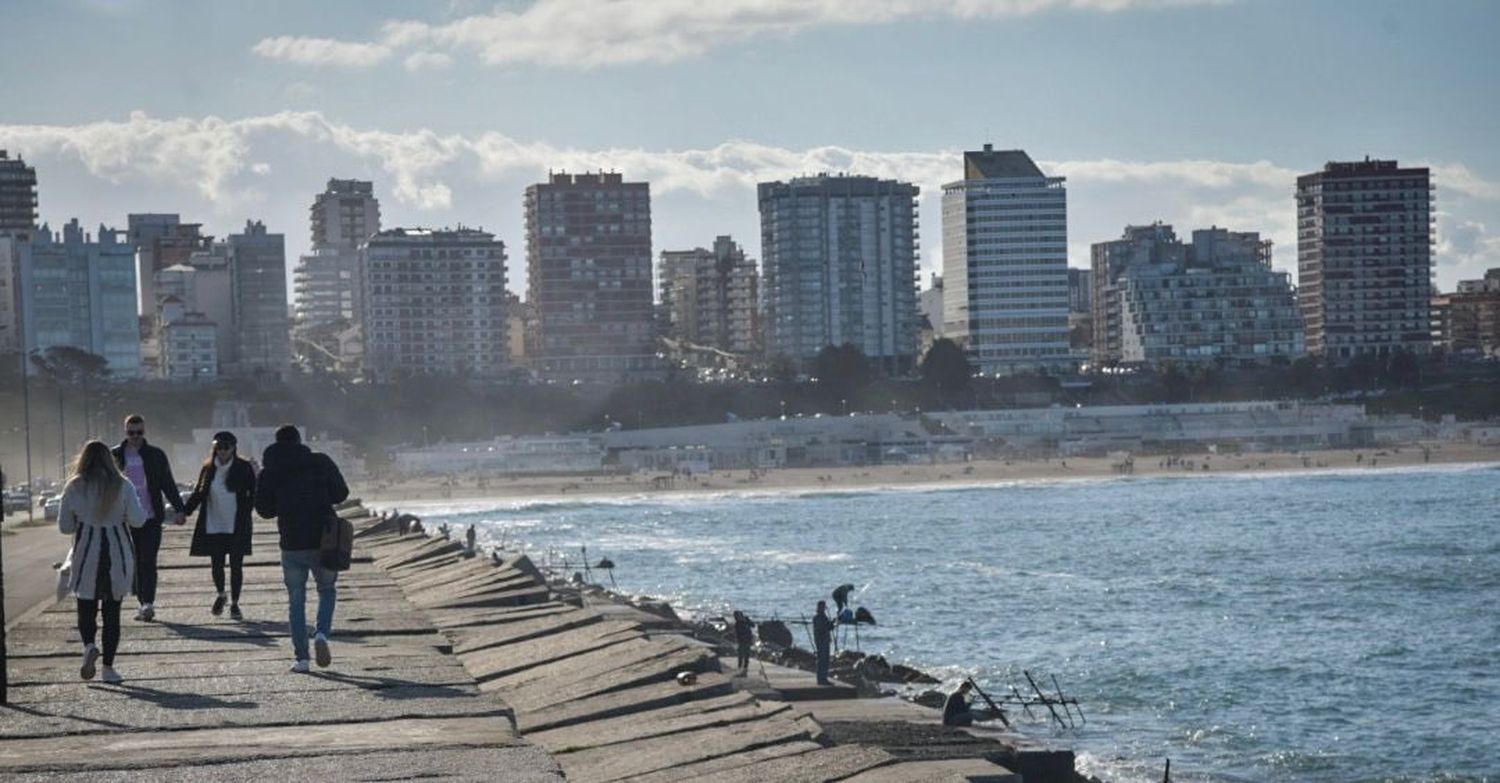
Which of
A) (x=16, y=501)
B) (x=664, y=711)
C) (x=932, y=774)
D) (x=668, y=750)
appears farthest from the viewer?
(x=16, y=501)

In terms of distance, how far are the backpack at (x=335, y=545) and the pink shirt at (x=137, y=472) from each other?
91.1 inches

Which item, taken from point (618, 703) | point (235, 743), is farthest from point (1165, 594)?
point (235, 743)

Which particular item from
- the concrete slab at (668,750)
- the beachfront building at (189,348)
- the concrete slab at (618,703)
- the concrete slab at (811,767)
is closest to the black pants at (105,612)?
the concrete slab at (618,703)

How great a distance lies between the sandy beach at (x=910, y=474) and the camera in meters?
112

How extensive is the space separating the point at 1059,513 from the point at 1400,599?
134 ft

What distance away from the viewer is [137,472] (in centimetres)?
1614

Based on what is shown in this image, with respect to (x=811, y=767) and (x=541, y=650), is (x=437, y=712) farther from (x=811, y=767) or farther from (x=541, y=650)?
(x=541, y=650)

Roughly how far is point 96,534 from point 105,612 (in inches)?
19.2

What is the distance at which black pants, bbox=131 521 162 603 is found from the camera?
16.3 metres

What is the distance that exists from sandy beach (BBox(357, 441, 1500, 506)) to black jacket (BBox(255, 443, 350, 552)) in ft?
290

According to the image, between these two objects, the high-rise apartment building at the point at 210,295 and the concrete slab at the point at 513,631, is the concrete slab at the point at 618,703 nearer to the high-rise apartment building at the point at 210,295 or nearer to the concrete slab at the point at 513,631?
the concrete slab at the point at 513,631

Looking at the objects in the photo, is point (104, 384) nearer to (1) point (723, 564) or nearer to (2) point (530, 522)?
(2) point (530, 522)

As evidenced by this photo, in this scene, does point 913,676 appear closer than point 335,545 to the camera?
No

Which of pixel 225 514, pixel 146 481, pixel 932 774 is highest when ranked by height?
pixel 146 481
